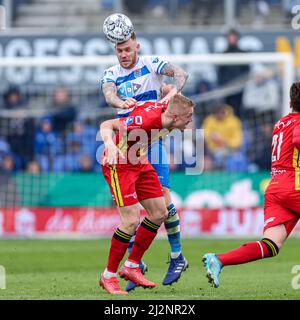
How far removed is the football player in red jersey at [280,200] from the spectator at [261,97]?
36.2ft

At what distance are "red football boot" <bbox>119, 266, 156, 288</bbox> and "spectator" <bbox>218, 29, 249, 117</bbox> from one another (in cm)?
1105

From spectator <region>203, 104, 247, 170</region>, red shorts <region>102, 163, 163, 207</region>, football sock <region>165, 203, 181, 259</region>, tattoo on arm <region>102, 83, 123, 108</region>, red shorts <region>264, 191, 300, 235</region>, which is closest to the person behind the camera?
red shorts <region>264, 191, 300, 235</region>

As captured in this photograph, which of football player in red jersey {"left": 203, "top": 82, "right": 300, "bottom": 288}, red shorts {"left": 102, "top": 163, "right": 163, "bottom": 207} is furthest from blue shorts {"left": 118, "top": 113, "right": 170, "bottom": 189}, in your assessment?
football player in red jersey {"left": 203, "top": 82, "right": 300, "bottom": 288}

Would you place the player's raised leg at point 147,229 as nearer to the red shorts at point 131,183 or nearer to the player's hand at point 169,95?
the red shorts at point 131,183

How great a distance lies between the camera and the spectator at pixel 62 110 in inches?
808

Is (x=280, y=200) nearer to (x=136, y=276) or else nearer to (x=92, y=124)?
(x=136, y=276)

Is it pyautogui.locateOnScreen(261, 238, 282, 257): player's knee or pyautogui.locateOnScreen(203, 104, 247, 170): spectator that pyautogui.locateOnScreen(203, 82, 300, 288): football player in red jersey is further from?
pyautogui.locateOnScreen(203, 104, 247, 170): spectator

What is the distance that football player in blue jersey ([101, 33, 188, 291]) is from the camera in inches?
400

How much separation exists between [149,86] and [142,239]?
1.77m

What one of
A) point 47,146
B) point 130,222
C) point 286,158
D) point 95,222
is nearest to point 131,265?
point 130,222

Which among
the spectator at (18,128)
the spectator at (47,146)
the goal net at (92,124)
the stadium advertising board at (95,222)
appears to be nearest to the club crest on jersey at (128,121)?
the goal net at (92,124)

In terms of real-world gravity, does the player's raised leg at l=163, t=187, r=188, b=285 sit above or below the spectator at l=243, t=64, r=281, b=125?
below

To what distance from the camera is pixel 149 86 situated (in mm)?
10484

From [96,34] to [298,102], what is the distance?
498 inches
